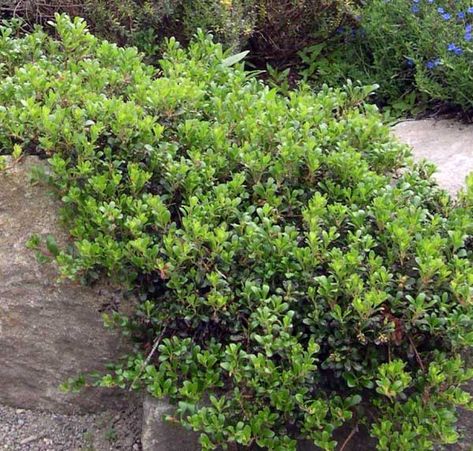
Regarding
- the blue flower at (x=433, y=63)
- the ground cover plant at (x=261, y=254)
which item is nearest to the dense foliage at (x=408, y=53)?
the blue flower at (x=433, y=63)

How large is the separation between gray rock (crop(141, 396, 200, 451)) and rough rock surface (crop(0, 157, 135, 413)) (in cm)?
31

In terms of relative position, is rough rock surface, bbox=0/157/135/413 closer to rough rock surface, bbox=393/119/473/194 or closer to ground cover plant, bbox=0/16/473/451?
ground cover plant, bbox=0/16/473/451

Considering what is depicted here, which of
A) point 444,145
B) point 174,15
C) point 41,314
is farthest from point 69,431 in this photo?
point 174,15

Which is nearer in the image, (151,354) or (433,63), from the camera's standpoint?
(151,354)

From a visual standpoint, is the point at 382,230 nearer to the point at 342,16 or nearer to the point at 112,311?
the point at 112,311

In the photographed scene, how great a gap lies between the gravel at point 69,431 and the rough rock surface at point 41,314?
6 cm

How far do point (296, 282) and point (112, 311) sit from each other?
690 millimetres

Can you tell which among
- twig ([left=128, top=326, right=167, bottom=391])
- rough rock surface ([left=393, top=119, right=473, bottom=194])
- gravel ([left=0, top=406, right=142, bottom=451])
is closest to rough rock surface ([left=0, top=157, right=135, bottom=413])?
gravel ([left=0, top=406, right=142, bottom=451])

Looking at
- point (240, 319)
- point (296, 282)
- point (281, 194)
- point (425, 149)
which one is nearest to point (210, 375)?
point (240, 319)

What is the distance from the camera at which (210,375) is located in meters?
2.44

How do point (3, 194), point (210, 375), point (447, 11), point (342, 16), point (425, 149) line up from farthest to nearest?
1. point (342, 16)
2. point (447, 11)
3. point (425, 149)
4. point (3, 194)
5. point (210, 375)

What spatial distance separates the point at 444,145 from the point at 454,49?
0.58 meters

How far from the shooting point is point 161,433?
104 inches

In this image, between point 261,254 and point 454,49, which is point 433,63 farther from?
point 261,254
